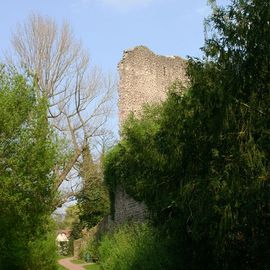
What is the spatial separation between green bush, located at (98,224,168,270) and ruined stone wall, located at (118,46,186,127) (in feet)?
31.2

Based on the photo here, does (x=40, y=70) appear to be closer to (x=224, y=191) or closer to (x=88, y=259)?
(x=88, y=259)

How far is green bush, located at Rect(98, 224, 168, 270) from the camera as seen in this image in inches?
512

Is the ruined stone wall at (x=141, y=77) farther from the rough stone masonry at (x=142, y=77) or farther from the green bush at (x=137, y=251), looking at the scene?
the green bush at (x=137, y=251)

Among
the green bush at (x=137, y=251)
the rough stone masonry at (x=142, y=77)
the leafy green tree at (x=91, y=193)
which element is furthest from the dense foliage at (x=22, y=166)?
the leafy green tree at (x=91, y=193)

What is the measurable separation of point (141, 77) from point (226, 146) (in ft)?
65.1

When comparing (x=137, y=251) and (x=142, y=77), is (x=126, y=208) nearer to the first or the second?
(x=137, y=251)

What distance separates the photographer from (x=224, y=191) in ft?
25.6

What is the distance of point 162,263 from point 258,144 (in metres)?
5.85

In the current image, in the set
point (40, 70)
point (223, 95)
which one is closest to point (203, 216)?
point (223, 95)

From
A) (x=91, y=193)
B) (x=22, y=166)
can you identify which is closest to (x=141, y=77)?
(x=91, y=193)

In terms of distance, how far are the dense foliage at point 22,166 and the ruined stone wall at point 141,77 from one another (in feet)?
32.7

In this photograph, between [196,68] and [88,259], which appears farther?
[88,259]

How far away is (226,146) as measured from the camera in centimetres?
840

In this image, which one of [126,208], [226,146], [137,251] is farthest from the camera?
[126,208]
